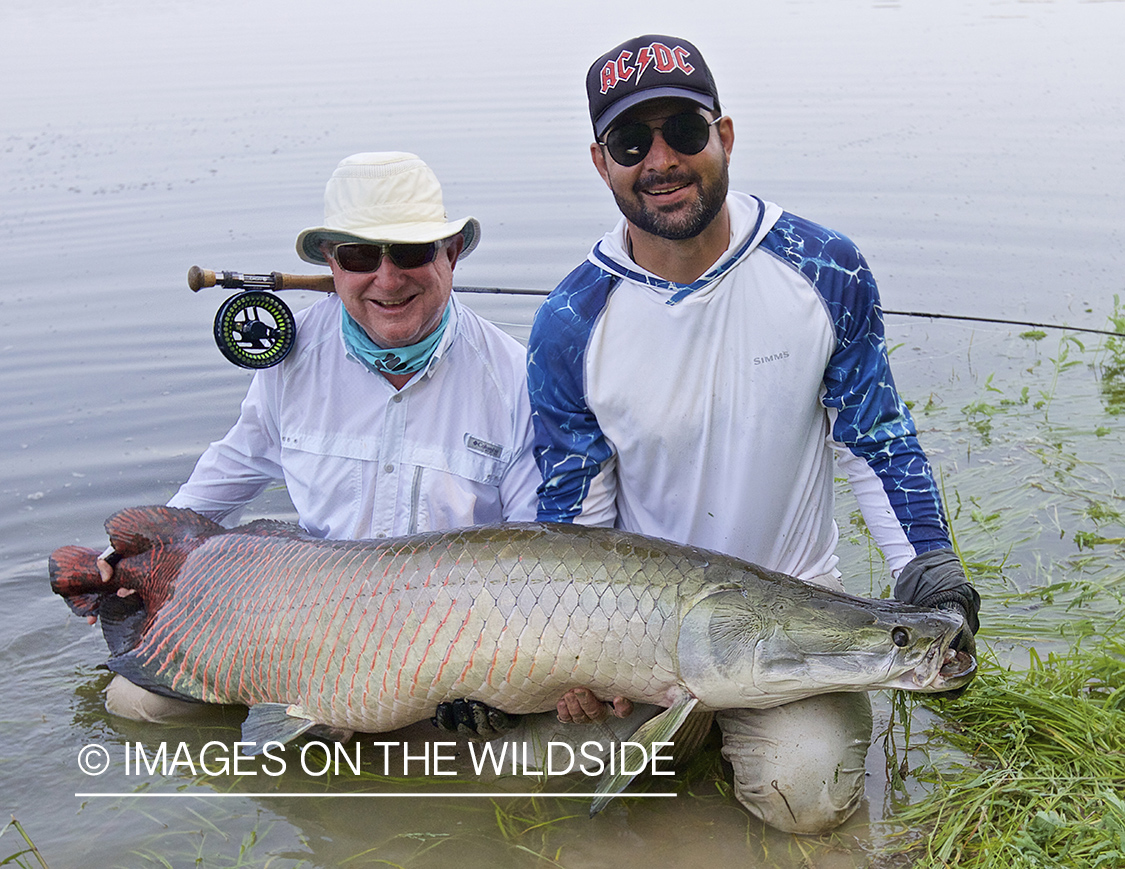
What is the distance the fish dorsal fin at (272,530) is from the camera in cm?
370

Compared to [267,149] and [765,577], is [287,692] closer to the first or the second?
[765,577]

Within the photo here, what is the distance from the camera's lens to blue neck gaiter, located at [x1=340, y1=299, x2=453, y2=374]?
151 inches

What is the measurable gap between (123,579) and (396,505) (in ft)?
3.24

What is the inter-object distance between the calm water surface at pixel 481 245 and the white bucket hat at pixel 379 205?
69.2 inches

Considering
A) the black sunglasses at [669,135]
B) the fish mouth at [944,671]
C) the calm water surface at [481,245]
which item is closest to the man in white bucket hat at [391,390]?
the black sunglasses at [669,135]

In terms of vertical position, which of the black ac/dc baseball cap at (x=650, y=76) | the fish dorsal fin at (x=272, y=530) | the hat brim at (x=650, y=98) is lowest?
the fish dorsal fin at (x=272, y=530)

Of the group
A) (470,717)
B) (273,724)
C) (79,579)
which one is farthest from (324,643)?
(79,579)

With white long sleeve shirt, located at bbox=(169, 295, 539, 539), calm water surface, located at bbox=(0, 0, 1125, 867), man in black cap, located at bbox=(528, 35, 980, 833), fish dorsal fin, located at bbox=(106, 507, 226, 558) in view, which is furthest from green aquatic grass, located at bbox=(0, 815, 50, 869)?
man in black cap, located at bbox=(528, 35, 980, 833)

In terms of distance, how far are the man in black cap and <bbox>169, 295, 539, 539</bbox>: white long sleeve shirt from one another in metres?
0.48

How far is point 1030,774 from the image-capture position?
3105 mm

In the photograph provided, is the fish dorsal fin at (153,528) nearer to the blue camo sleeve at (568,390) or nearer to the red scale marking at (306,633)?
the red scale marking at (306,633)

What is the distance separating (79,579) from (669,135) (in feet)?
8.40

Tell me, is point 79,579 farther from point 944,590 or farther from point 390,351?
point 944,590

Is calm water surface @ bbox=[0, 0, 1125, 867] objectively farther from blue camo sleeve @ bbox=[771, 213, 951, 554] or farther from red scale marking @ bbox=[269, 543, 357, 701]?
blue camo sleeve @ bbox=[771, 213, 951, 554]
